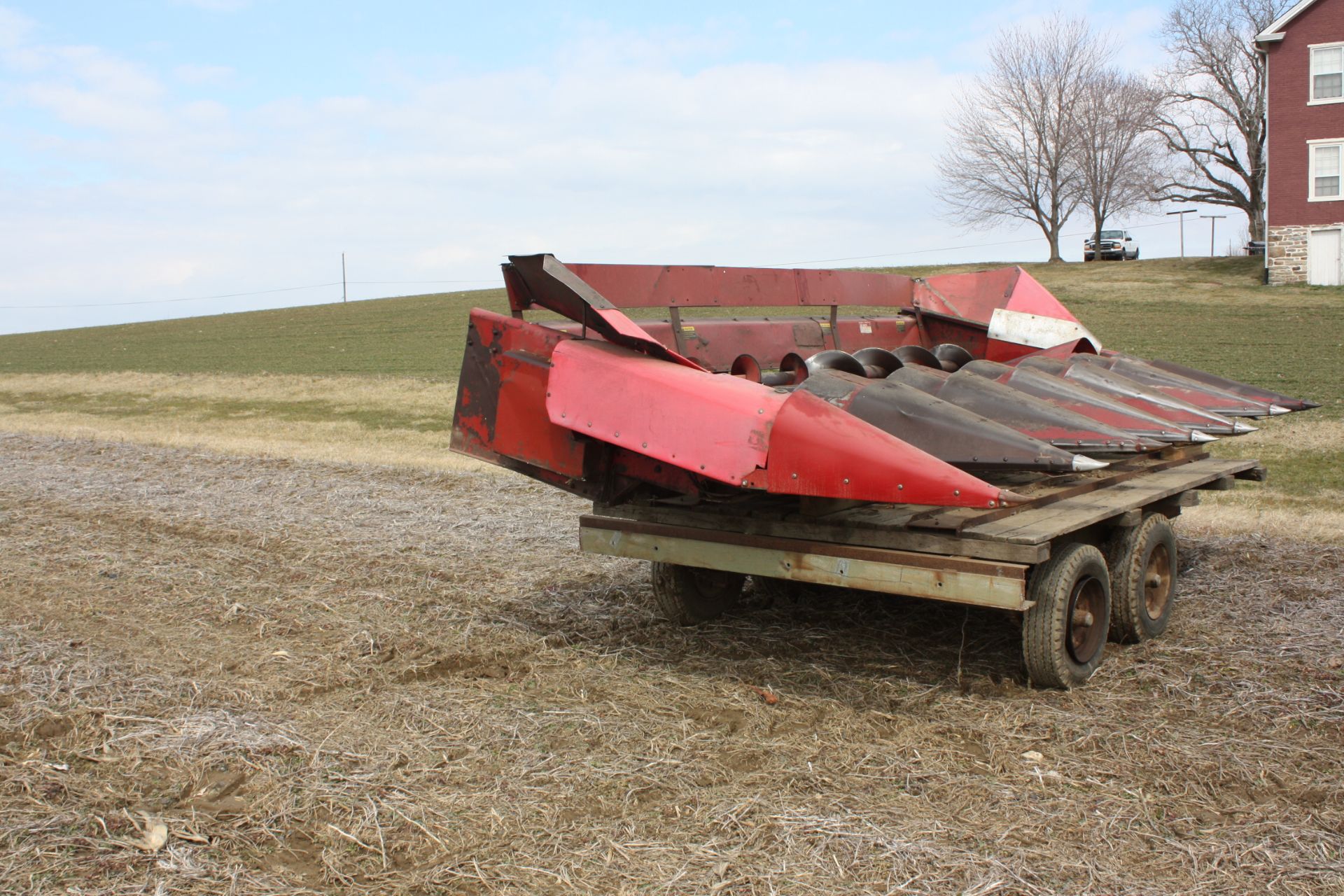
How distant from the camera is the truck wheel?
17.5 feet

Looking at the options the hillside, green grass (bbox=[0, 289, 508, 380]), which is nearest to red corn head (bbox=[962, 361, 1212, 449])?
the hillside

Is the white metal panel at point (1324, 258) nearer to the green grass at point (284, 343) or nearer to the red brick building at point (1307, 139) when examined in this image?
the red brick building at point (1307, 139)

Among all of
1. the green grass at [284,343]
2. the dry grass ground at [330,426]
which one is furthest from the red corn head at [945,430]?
→ the green grass at [284,343]

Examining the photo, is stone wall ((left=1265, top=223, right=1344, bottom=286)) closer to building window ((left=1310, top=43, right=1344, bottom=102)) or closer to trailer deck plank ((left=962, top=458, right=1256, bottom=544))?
building window ((left=1310, top=43, right=1344, bottom=102))

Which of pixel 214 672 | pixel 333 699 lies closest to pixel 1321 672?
pixel 333 699

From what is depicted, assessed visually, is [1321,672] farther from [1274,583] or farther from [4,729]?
[4,729]

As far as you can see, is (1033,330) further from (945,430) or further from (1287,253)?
(1287,253)

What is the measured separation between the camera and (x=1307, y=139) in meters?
28.5

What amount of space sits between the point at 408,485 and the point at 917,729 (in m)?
6.52

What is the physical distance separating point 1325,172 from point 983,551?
98.8 ft

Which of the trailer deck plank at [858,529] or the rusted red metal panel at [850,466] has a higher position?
the rusted red metal panel at [850,466]

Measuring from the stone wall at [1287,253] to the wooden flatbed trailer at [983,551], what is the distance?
92.2 ft

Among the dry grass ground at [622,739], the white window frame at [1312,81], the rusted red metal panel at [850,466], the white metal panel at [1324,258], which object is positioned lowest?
the dry grass ground at [622,739]

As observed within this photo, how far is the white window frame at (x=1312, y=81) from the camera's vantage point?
28047 mm
